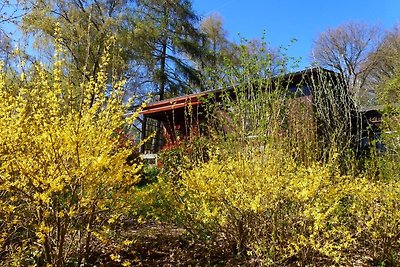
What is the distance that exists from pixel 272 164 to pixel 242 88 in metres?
2.29

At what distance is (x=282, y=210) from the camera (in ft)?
13.3

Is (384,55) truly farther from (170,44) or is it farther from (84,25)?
(84,25)

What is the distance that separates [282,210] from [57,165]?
2.39m

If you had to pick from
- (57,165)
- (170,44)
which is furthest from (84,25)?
(57,165)

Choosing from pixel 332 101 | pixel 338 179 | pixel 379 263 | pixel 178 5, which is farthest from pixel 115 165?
pixel 178 5

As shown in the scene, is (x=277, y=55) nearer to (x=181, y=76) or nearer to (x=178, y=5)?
(x=181, y=76)

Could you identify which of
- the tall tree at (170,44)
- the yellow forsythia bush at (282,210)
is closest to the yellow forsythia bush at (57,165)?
the yellow forsythia bush at (282,210)

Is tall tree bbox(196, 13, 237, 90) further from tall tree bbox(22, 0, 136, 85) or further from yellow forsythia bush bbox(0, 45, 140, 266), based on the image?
yellow forsythia bush bbox(0, 45, 140, 266)

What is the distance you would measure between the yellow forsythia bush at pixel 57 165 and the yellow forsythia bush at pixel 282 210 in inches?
42.9

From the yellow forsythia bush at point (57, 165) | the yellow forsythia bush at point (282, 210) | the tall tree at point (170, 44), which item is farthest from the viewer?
the tall tree at point (170, 44)

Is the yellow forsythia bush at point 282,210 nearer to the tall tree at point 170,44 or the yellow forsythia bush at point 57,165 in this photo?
the yellow forsythia bush at point 57,165

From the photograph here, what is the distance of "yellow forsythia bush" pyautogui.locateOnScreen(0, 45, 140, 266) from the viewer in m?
2.98

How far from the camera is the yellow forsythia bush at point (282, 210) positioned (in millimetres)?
3797

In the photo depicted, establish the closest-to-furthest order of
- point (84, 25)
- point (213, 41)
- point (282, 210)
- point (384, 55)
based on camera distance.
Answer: point (282, 210) → point (84, 25) → point (384, 55) → point (213, 41)
